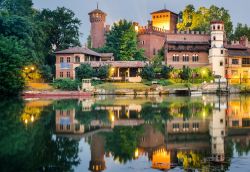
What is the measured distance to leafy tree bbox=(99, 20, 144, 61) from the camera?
74.1 metres

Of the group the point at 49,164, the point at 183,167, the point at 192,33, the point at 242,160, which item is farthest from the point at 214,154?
the point at 192,33

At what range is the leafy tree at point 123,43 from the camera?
243ft

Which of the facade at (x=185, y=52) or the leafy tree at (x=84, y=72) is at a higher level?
the facade at (x=185, y=52)

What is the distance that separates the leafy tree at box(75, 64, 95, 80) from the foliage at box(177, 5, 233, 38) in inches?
1373

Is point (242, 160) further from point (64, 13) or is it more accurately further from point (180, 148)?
point (64, 13)

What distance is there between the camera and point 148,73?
63.5m

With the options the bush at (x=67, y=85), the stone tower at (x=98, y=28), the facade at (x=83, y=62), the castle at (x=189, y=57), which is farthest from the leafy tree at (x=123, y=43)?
the bush at (x=67, y=85)

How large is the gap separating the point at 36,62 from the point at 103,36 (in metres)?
31.1

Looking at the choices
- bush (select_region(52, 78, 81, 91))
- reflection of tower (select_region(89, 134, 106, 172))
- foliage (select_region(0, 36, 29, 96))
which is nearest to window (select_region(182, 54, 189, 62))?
bush (select_region(52, 78, 81, 91))

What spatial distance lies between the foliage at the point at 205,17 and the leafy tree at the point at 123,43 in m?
20.0

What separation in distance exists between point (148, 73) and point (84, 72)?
10296 millimetres

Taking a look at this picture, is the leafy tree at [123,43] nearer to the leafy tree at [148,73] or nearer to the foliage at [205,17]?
the leafy tree at [148,73]

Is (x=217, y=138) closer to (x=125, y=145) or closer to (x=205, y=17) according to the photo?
(x=125, y=145)

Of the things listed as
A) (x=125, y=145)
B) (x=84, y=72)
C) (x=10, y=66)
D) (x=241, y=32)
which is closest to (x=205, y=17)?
(x=241, y=32)
